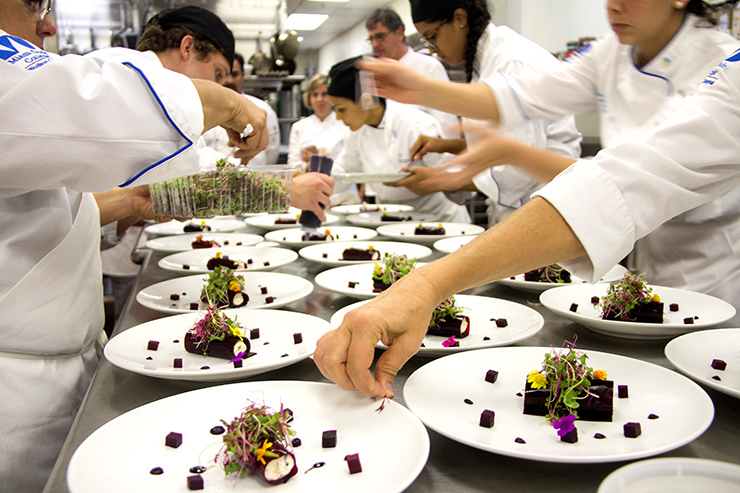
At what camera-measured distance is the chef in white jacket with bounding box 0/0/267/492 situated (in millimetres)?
1018

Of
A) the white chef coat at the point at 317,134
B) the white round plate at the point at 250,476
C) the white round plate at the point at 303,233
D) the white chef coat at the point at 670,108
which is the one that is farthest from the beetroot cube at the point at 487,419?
the white chef coat at the point at 317,134

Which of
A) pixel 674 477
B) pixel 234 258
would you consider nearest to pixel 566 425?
pixel 674 477

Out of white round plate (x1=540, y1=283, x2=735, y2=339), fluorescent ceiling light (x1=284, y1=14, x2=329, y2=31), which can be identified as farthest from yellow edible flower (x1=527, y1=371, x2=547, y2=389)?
fluorescent ceiling light (x1=284, y1=14, x2=329, y2=31)

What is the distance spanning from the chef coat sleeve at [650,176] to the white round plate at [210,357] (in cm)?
61

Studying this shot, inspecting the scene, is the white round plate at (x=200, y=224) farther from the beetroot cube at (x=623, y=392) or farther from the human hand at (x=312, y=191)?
the beetroot cube at (x=623, y=392)

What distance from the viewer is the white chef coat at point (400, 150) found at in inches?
159

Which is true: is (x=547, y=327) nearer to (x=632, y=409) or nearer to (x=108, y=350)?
(x=632, y=409)

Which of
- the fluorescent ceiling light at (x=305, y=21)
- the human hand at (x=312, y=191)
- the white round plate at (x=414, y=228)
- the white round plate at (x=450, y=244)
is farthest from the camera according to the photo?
the fluorescent ceiling light at (x=305, y=21)

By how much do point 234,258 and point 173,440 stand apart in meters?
1.44

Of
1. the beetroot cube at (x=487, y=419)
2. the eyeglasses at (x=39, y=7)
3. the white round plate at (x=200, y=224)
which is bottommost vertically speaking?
the white round plate at (x=200, y=224)

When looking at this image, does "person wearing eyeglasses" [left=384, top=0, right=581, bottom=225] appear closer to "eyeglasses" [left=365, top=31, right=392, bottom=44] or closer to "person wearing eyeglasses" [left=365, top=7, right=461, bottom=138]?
"person wearing eyeglasses" [left=365, top=7, right=461, bottom=138]

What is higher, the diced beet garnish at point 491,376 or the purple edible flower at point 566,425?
the purple edible flower at point 566,425

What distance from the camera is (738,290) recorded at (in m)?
1.72

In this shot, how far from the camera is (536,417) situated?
0.94 m
